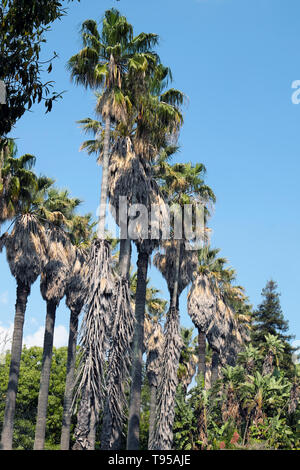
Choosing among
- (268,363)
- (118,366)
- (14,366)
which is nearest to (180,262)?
(268,363)

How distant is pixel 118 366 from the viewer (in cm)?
2742

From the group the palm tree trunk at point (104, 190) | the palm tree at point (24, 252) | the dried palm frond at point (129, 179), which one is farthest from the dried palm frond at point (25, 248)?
the palm tree trunk at point (104, 190)

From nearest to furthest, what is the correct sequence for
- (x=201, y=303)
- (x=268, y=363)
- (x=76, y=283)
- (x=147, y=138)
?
(x=147, y=138), (x=268, y=363), (x=201, y=303), (x=76, y=283)

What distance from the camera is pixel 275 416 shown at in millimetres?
32625

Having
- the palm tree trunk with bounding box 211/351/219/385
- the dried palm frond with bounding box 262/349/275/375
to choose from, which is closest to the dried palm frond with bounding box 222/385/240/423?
the dried palm frond with bounding box 262/349/275/375

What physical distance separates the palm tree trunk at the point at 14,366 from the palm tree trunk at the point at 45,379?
5.88 metres

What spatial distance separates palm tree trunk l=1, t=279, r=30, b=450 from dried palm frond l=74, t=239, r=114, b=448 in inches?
591

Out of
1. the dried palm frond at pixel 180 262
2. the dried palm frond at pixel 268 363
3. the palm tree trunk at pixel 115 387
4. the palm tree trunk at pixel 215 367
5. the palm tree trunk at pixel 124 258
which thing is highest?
the dried palm frond at pixel 180 262

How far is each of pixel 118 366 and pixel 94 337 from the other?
15.8 feet

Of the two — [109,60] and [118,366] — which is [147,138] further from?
[118,366]

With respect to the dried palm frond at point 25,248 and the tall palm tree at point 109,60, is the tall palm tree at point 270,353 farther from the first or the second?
the tall palm tree at point 109,60

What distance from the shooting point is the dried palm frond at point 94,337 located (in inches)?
886
